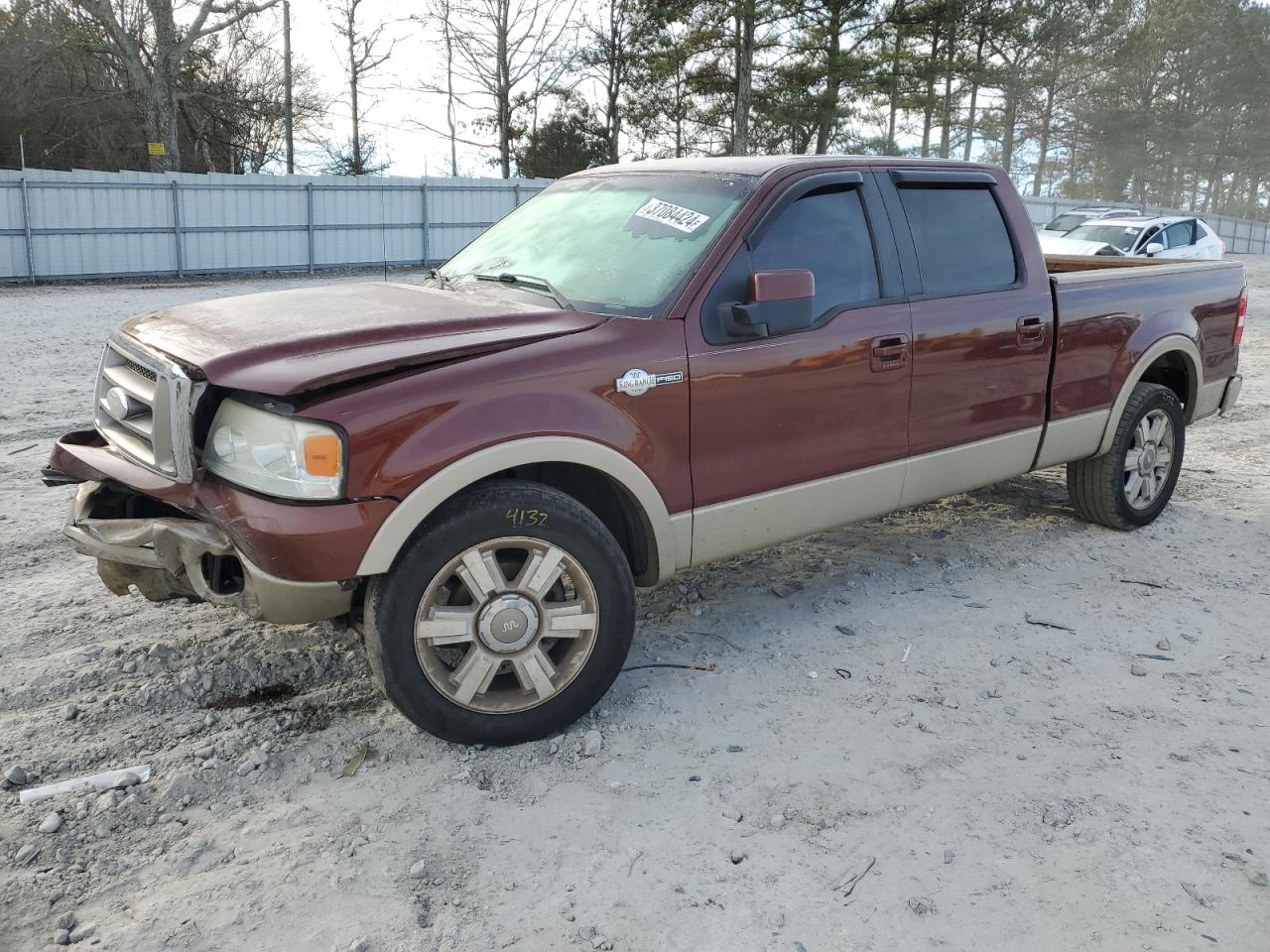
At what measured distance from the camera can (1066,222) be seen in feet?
73.4

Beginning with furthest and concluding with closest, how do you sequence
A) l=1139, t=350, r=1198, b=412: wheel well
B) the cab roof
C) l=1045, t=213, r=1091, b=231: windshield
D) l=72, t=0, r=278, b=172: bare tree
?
l=72, t=0, r=278, b=172: bare tree → l=1045, t=213, r=1091, b=231: windshield → l=1139, t=350, r=1198, b=412: wheel well → the cab roof

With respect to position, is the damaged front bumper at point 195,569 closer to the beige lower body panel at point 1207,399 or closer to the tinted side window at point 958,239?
the tinted side window at point 958,239

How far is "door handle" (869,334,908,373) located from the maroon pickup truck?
1cm

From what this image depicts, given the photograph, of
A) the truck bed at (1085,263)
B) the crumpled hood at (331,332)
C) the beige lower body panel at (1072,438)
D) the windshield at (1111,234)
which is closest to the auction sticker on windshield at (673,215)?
the crumpled hood at (331,332)

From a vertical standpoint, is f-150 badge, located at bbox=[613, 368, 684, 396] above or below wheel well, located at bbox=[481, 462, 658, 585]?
above

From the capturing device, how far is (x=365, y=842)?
313 centimetres

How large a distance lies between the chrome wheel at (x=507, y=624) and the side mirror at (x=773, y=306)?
107cm

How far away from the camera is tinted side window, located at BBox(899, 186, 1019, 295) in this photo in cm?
475

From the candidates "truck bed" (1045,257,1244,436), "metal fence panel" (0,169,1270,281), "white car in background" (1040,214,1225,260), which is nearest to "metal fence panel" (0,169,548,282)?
"metal fence panel" (0,169,1270,281)

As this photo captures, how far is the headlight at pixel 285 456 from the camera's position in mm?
3180

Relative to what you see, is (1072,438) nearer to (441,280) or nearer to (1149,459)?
(1149,459)

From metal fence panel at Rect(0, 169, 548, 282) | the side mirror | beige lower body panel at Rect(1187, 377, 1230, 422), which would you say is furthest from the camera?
metal fence panel at Rect(0, 169, 548, 282)

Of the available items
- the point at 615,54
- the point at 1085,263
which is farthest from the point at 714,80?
the point at 1085,263

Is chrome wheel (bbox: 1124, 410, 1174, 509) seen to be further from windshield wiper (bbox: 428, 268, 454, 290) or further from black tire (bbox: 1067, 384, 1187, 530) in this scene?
windshield wiper (bbox: 428, 268, 454, 290)
